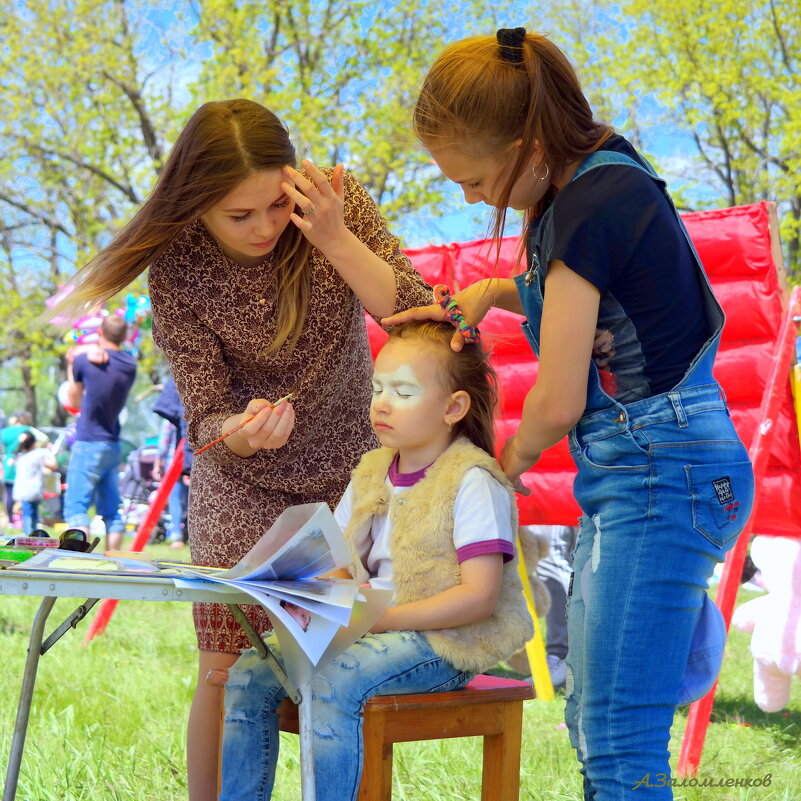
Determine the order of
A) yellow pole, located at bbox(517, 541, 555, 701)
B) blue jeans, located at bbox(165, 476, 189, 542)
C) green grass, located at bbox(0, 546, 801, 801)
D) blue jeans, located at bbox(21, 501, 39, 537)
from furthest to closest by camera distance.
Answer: blue jeans, located at bbox(21, 501, 39, 537)
blue jeans, located at bbox(165, 476, 189, 542)
yellow pole, located at bbox(517, 541, 555, 701)
green grass, located at bbox(0, 546, 801, 801)

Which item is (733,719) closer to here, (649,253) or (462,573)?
(462,573)

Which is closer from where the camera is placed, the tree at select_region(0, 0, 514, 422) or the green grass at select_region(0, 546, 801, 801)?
the green grass at select_region(0, 546, 801, 801)

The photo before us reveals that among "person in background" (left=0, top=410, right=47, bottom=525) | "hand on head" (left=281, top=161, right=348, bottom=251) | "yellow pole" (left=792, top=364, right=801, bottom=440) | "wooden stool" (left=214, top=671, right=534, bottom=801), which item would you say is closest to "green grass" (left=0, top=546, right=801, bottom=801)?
"wooden stool" (left=214, top=671, right=534, bottom=801)

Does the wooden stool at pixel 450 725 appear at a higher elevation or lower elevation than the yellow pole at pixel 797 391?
lower

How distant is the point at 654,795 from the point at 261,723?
2.02 ft

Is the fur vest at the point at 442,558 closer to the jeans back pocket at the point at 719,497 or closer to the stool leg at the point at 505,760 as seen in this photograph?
the stool leg at the point at 505,760

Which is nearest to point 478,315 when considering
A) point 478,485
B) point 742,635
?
point 478,485

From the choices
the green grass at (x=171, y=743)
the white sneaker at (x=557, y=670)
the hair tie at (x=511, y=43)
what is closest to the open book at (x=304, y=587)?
the hair tie at (x=511, y=43)

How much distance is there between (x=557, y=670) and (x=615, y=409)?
276 cm

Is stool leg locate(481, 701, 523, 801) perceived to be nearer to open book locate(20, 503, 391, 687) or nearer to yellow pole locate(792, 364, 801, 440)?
open book locate(20, 503, 391, 687)

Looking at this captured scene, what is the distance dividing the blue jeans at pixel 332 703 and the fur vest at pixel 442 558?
0.15ft

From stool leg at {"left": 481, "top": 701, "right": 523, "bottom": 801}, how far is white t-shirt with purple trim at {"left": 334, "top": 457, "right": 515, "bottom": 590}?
0.26 m

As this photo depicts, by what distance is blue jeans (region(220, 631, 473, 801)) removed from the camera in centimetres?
148

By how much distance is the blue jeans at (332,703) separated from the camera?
1.48 m
